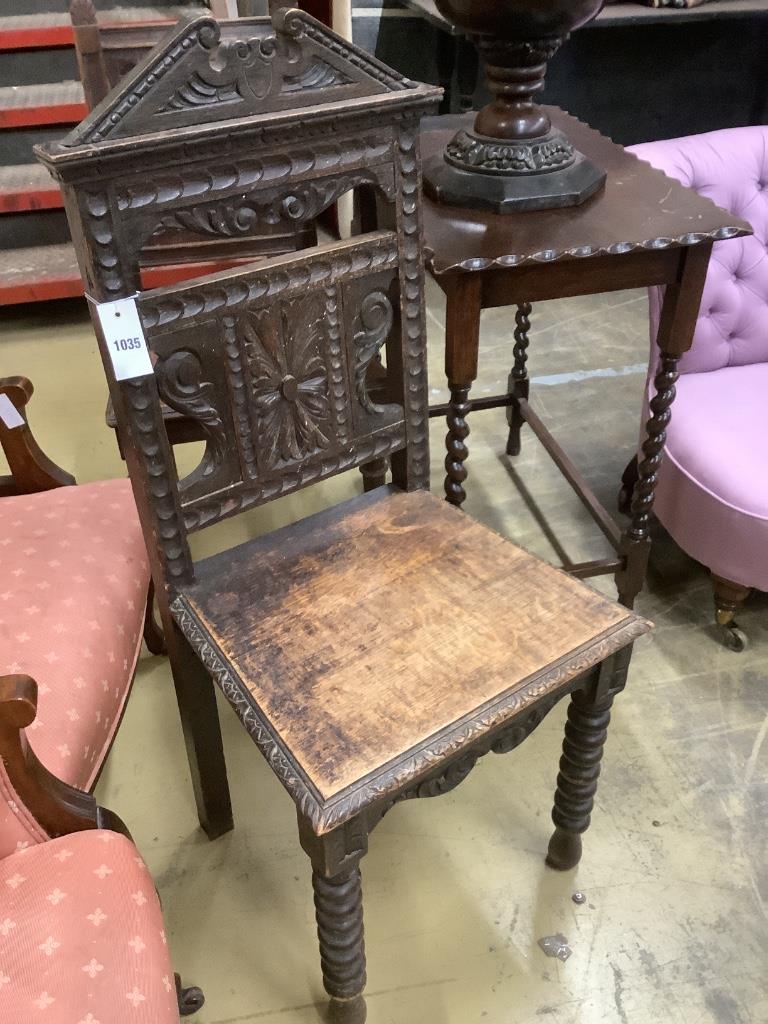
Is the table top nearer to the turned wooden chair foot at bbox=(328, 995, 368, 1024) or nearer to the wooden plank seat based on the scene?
the wooden plank seat

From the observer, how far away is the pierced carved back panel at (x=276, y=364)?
96cm

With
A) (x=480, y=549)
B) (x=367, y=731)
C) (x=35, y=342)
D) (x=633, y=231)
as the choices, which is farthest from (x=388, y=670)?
(x=35, y=342)

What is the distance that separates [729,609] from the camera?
167 centimetres

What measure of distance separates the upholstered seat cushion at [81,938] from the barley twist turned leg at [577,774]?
572 mm

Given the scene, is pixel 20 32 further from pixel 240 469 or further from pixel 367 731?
pixel 367 731

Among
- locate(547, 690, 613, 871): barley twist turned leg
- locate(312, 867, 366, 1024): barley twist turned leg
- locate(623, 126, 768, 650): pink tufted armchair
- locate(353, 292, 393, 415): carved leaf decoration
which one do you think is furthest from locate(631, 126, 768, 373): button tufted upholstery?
locate(312, 867, 366, 1024): barley twist turned leg

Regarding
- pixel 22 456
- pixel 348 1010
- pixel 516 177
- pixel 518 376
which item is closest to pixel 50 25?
pixel 518 376

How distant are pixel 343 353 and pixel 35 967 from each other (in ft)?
2.46

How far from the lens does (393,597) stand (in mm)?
1066

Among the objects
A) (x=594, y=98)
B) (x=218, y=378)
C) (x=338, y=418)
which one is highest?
(x=218, y=378)

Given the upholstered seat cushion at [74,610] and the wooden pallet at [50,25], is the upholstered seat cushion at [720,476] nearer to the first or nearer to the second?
the upholstered seat cushion at [74,610]

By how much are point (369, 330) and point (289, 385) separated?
0.45 feet

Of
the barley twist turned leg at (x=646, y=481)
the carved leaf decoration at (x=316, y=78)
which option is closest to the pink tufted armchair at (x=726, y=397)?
the barley twist turned leg at (x=646, y=481)

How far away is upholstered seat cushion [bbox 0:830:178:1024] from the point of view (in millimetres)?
751
